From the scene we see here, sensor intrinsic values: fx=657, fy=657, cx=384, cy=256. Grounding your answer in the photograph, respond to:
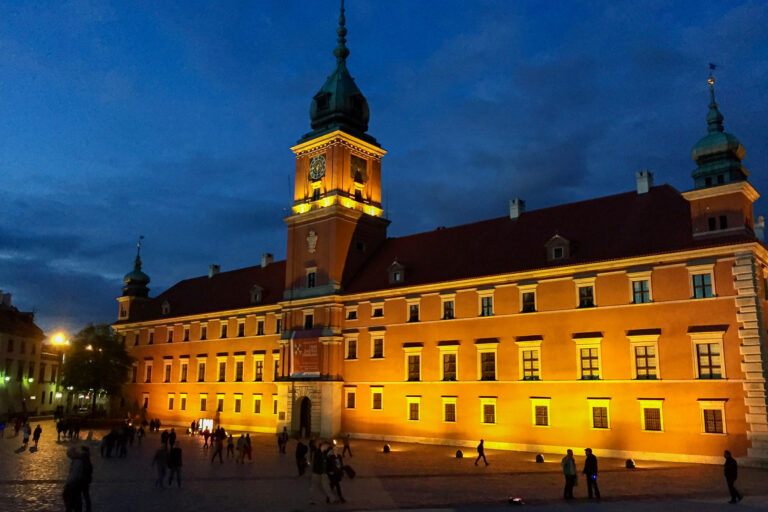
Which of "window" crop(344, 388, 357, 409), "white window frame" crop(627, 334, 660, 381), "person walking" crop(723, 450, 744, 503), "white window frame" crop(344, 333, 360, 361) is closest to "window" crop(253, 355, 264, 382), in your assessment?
"white window frame" crop(344, 333, 360, 361)

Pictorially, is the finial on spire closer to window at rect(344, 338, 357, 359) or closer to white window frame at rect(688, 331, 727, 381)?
window at rect(344, 338, 357, 359)

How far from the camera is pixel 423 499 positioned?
2034 centimetres

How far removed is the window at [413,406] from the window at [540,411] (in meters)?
8.44

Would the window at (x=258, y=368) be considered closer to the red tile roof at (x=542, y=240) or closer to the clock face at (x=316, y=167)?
the red tile roof at (x=542, y=240)

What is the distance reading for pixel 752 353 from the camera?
1187 inches

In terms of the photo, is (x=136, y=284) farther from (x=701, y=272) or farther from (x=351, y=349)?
(x=701, y=272)

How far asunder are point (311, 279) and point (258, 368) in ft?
33.1

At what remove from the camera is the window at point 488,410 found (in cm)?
3884

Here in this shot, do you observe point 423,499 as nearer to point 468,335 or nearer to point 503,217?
point 468,335

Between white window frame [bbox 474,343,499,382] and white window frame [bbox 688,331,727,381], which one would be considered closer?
white window frame [bbox 688,331,727,381]

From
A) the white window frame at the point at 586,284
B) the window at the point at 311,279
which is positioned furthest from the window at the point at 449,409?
the window at the point at 311,279

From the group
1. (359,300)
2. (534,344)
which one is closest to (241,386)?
(359,300)

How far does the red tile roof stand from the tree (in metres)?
27.6

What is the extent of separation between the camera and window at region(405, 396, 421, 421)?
141 ft
